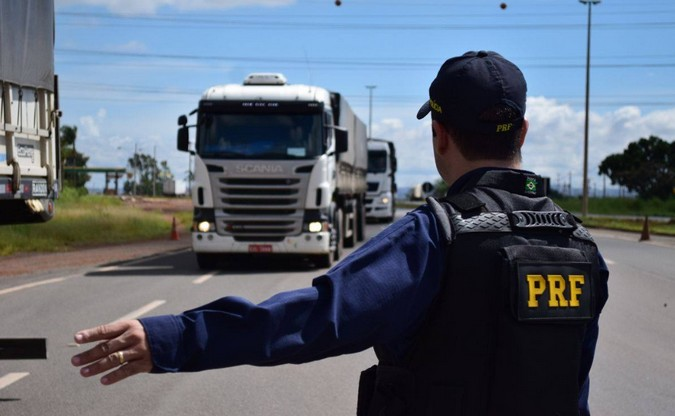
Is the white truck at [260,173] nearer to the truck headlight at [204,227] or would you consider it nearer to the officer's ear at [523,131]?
the truck headlight at [204,227]

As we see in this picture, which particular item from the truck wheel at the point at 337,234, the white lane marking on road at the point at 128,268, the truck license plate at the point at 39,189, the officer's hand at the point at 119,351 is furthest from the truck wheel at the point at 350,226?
the officer's hand at the point at 119,351

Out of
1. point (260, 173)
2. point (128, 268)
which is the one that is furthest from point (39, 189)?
point (128, 268)

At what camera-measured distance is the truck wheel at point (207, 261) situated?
58.2 ft

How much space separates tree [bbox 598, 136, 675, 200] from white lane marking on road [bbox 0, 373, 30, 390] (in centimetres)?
8055

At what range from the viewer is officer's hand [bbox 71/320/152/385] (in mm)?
2004

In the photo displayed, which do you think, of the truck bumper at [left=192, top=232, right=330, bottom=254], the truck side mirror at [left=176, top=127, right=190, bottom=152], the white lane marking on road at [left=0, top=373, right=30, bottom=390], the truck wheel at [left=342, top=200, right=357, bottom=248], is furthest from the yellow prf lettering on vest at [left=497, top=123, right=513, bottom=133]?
the truck wheel at [left=342, top=200, right=357, bottom=248]

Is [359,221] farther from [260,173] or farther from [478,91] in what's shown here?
[478,91]

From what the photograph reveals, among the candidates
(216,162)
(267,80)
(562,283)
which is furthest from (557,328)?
(267,80)

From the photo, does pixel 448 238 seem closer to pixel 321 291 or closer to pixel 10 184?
pixel 321 291

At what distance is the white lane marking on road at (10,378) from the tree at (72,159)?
206ft

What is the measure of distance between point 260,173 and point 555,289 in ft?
48.7

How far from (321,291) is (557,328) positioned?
0.61 metres

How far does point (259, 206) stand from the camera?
17.2 meters

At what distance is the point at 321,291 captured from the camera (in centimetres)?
211
